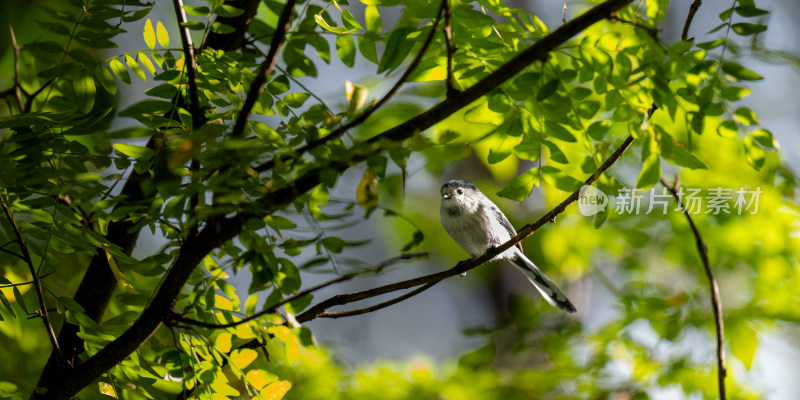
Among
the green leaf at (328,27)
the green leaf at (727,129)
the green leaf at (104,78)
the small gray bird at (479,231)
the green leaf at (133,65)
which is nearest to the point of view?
the green leaf at (328,27)

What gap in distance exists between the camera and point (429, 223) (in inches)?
239

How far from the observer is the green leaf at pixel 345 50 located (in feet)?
7.18

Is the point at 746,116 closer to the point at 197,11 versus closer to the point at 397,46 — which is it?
the point at 397,46

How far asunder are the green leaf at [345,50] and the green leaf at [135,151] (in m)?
0.70

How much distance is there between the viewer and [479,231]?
371 centimetres

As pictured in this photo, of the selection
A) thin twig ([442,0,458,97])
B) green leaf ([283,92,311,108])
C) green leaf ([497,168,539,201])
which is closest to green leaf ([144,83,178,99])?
green leaf ([283,92,311,108])

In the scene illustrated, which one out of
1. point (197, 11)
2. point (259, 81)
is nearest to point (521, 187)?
point (259, 81)

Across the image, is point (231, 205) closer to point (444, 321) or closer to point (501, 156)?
point (501, 156)

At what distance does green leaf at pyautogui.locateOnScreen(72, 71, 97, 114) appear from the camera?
85.0 inches

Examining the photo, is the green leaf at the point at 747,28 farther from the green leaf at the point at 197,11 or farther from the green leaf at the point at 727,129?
the green leaf at the point at 197,11

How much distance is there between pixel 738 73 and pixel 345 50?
122cm

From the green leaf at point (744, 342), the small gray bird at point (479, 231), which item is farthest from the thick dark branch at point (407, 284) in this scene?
the green leaf at point (744, 342)

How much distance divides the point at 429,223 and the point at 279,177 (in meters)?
4.36

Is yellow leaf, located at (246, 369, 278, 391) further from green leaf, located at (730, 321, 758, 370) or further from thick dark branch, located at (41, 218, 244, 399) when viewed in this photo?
green leaf, located at (730, 321, 758, 370)
